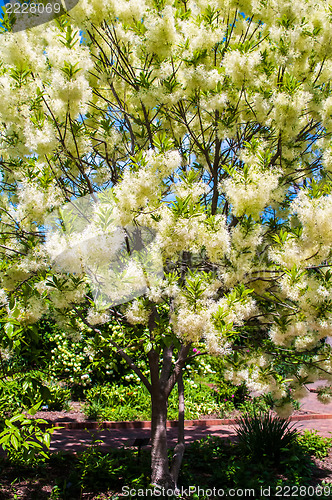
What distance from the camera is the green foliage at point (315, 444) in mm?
4942

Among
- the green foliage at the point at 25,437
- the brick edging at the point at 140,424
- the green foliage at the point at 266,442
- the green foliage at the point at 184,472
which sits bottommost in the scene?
the green foliage at the point at 184,472

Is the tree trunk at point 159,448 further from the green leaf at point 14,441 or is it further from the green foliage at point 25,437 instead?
the green leaf at point 14,441

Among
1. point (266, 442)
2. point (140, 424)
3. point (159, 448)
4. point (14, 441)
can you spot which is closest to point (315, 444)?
point (266, 442)

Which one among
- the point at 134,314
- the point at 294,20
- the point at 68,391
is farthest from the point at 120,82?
the point at 68,391

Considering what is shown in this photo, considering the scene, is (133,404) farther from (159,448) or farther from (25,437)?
(25,437)

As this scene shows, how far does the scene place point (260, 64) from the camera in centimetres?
369

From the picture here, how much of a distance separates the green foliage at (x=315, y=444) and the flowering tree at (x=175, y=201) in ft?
5.08

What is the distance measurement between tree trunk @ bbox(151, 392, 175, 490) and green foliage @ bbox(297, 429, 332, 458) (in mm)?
2361

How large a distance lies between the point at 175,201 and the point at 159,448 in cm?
253

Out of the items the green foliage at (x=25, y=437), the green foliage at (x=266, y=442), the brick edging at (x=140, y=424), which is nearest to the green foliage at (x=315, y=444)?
the green foliage at (x=266, y=442)

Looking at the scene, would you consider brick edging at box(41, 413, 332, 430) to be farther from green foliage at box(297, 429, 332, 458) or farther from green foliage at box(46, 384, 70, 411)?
green foliage at box(297, 429, 332, 458)

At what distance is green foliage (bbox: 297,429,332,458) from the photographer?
494cm

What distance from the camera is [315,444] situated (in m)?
5.21

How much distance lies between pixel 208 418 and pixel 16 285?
585 centimetres
